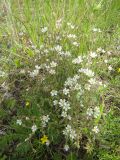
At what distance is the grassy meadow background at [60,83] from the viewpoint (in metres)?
1.86

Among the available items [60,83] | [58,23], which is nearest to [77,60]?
[60,83]

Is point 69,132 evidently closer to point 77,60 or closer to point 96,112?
point 96,112

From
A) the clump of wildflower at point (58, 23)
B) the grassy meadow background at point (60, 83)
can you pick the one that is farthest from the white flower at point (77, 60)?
the clump of wildflower at point (58, 23)

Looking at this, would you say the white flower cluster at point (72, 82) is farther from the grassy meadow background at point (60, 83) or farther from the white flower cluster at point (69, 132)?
the white flower cluster at point (69, 132)

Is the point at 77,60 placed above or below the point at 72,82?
above

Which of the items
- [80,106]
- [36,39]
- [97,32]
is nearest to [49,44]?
[36,39]

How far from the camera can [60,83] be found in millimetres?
1995

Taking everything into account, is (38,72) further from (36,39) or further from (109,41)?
(109,41)

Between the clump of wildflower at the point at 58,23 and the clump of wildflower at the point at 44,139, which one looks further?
the clump of wildflower at the point at 58,23

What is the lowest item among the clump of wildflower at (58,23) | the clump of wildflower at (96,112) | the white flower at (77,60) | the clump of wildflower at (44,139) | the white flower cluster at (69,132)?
the clump of wildflower at (44,139)

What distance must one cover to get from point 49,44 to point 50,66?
292 mm

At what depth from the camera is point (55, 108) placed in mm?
1943

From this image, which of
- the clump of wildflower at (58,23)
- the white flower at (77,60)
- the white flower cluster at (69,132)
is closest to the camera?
the white flower cluster at (69,132)

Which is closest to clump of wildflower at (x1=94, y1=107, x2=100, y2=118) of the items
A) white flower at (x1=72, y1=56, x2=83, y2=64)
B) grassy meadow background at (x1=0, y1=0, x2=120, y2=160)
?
grassy meadow background at (x1=0, y1=0, x2=120, y2=160)
